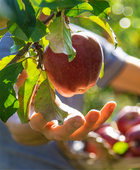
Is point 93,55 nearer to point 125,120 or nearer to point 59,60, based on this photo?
point 59,60

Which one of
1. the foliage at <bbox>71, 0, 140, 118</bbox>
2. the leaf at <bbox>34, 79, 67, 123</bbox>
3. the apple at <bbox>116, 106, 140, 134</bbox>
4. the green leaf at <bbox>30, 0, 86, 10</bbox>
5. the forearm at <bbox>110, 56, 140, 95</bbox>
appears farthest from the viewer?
the foliage at <bbox>71, 0, 140, 118</bbox>

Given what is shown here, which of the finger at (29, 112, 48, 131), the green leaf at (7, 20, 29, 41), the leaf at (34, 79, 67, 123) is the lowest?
the finger at (29, 112, 48, 131)

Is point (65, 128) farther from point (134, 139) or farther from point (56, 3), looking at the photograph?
point (134, 139)

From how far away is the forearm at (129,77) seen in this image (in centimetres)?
125

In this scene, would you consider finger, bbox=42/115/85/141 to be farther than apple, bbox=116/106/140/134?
No

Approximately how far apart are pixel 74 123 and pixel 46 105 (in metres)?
0.07

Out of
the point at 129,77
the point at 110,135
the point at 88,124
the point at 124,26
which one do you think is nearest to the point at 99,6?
the point at 88,124

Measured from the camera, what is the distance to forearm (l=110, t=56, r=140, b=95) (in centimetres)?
125

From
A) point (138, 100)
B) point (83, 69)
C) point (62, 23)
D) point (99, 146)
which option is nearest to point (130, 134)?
point (99, 146)

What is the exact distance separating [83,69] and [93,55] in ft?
0.10

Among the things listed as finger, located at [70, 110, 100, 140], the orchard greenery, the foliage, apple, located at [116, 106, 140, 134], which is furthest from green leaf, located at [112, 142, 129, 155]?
the foliage

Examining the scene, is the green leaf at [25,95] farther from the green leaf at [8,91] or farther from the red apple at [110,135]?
the red apple at [110,135]

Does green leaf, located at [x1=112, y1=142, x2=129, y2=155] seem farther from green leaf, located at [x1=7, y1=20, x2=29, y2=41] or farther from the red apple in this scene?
green leaf, located at [x1=7, y1=20, x2=29, y2=41]

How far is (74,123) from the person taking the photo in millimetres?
384
